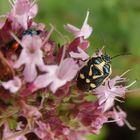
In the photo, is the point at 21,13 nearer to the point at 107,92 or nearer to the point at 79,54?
the point at 79,54

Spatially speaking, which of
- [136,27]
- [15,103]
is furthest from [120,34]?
[15,103]

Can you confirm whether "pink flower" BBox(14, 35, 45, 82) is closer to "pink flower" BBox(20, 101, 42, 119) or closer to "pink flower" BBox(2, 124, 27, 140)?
"pink flower" BBox(20, 101, 42, 119)

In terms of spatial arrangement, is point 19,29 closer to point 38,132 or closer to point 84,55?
point 84,55

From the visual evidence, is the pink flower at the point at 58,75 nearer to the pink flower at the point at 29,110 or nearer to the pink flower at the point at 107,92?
the pink flower at the point at 29,110

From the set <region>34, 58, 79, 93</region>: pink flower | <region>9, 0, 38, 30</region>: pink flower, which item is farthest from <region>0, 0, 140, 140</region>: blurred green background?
<region>34, 58, 79, 93</region>: pink flower

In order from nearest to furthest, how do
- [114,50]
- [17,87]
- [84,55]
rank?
1. [17,87]
2. [84,55]
3. [114,50]

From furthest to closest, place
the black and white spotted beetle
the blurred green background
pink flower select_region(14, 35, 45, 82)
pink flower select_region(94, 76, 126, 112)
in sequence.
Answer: the blurred green background → pink flower select_region(94, 76, 126, 112) → the black and white spotted beetle → pink flower select_region(14, 35, 45, 82)
